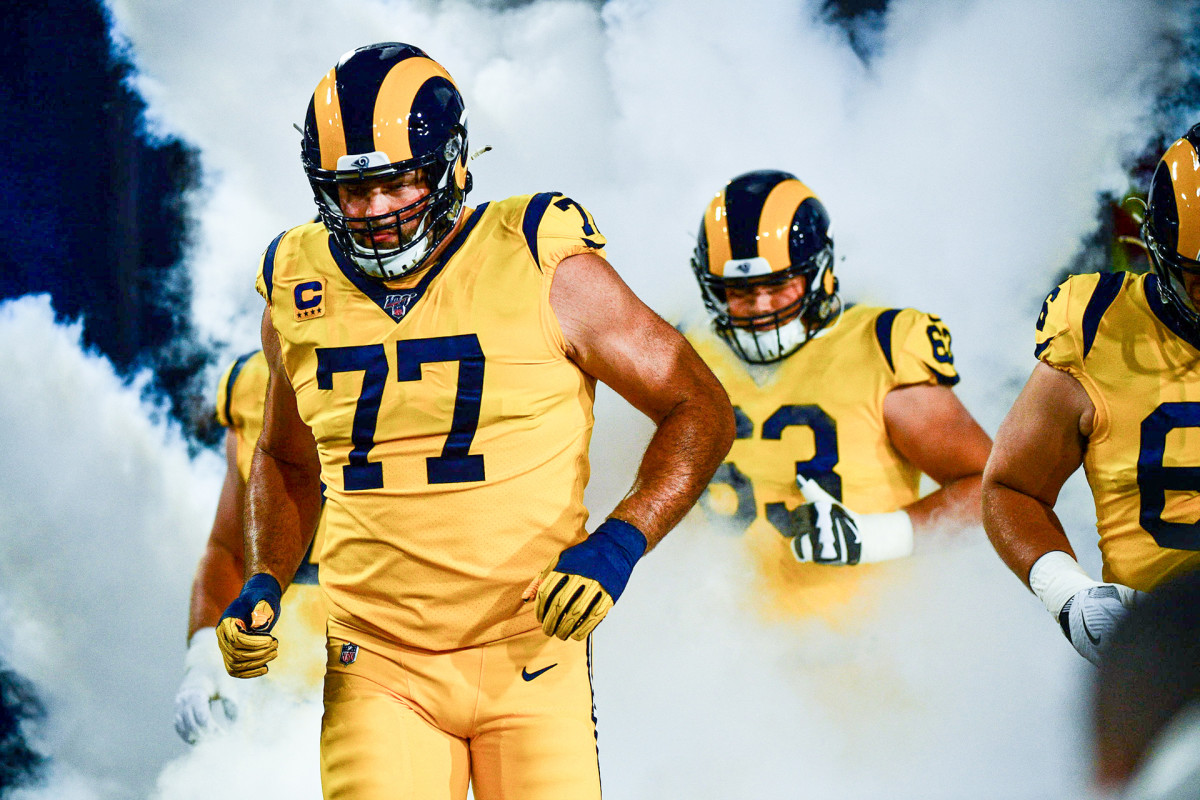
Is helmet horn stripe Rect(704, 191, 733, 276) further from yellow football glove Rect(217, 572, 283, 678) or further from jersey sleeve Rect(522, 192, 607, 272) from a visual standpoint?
yellow football glove Rect(217, 572, 283, 678)

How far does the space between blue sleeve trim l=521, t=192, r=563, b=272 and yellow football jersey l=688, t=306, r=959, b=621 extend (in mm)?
1226

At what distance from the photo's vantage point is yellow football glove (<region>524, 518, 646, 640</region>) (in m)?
1.60

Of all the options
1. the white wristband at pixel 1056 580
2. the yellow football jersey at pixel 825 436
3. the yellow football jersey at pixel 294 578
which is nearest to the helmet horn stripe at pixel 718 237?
the yellow football jersey at pixel 825 436

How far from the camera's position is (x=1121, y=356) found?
2.11 meters

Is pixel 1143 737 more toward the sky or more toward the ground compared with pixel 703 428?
more toward the ground

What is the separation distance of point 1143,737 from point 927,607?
2658mm

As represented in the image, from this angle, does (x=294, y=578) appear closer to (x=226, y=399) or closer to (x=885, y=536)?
(x=226, y=399)

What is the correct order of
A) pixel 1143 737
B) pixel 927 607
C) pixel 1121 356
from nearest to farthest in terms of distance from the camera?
pixel 1143 737
pixel 1121 356
pixel 927 607

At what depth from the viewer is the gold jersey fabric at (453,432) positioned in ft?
5.92

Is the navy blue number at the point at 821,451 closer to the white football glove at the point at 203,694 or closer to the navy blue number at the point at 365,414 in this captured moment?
the navy blue number at the point at 365,414

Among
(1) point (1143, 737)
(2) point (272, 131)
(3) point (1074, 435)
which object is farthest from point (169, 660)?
(1) point (1143, 737)

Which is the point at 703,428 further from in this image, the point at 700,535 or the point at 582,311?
the point at 700,535

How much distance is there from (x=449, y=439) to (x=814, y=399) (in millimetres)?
1400

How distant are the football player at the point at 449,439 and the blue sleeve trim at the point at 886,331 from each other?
3.61 feet
